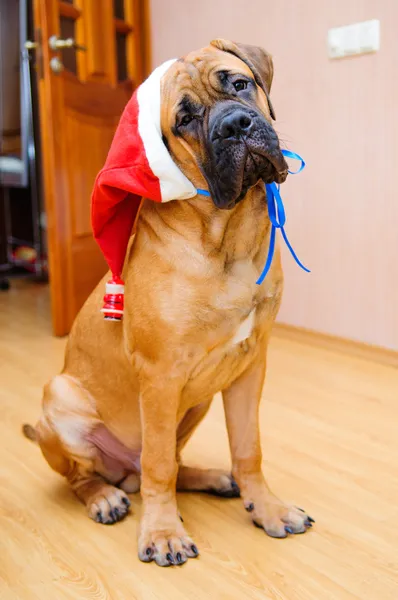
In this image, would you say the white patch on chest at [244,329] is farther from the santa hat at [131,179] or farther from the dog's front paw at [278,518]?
the dog's front paw at [278,518]

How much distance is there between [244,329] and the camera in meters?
1.37

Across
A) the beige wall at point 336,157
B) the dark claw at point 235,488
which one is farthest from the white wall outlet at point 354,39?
the dark claw at point 235,488

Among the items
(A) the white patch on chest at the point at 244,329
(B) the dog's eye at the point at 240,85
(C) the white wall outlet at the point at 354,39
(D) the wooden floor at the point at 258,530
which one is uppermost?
(C) the white wall outlet at the point at 354,39

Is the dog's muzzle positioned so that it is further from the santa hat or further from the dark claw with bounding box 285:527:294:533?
the dark claw with bounding box 285:527:294:533

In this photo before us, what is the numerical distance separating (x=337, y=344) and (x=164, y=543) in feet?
5.70

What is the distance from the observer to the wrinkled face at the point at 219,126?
4.00 feet

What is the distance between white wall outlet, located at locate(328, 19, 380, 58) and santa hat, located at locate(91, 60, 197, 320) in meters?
1.58

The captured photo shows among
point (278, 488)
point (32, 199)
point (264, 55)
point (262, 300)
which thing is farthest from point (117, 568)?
point (32, 199)

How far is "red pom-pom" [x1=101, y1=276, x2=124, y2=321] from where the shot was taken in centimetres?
146

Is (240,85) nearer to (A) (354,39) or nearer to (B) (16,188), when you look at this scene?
(A) (354,39)

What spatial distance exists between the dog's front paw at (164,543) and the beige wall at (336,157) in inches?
64.0

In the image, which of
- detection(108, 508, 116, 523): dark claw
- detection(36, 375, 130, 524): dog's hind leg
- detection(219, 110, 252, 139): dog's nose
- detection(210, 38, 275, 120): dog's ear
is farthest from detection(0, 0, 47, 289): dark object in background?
detection(219, 110, 252, 139): dog's nose

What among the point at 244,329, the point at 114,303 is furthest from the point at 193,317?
the point at 114,303

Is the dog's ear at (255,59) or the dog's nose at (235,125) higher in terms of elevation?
the dog's ear at (255,59)
